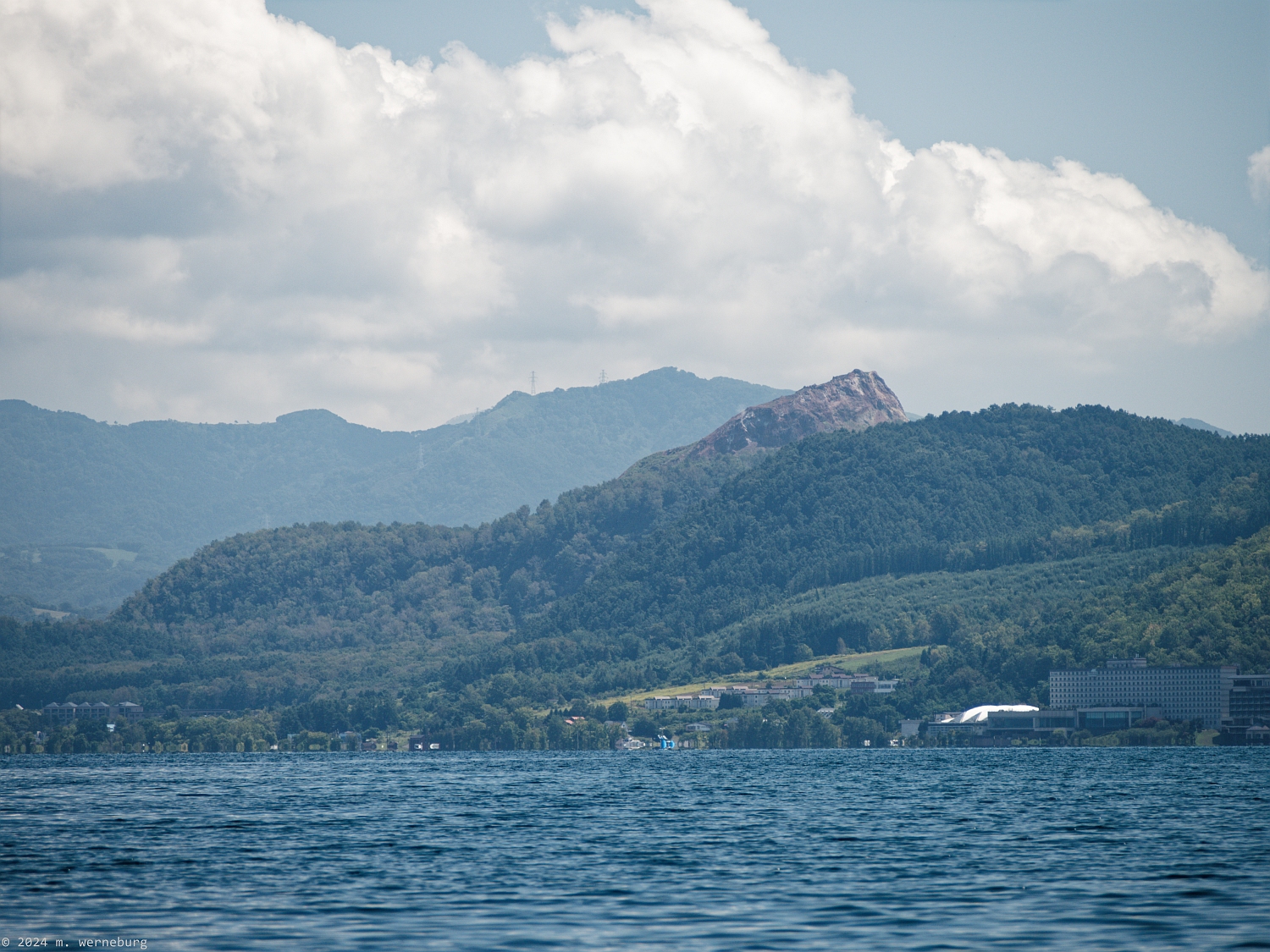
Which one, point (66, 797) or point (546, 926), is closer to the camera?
point (546, 926)

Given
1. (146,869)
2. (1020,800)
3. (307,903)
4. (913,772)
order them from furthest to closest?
(913,772) → (1020,800) → (146,869) → (307,903)

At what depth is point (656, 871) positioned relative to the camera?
267 feet

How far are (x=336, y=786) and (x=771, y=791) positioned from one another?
4819 cm

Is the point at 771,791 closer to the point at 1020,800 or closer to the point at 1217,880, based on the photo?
the point at 1020,800

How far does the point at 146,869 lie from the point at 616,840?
28997 millimetres

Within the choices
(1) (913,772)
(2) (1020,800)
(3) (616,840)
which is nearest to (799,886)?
(3) (616,840)

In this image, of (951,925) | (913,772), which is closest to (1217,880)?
(951,925)

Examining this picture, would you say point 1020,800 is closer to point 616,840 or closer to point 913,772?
point 616,840

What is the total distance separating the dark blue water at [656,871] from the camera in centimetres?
6091

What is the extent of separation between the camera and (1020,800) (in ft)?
433

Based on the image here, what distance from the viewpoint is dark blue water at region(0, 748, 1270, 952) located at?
6091 cm

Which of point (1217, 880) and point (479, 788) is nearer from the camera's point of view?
point (1217, 880)

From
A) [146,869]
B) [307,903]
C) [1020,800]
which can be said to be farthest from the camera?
[1020,800]

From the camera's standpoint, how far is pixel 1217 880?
243 ft
